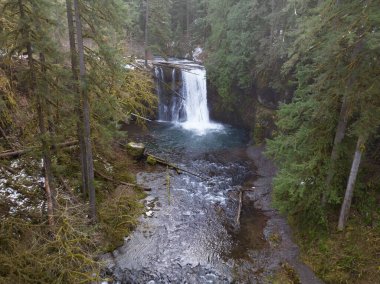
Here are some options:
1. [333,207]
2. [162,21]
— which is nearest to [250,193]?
[333,207]

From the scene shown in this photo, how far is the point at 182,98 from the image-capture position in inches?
1147

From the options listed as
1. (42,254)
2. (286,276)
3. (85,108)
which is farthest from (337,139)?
(42,254)

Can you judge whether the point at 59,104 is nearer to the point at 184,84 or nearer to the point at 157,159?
the point at 157,159

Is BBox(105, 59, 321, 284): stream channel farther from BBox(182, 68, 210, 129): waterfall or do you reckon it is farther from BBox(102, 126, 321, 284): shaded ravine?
BBox(182, 68, 210, 129): waterfall

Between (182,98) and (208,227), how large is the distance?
1741cm

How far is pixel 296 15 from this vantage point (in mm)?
19109

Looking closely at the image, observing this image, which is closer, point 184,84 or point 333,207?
point 333,207

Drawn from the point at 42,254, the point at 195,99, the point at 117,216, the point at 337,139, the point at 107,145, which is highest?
the point at 195,99

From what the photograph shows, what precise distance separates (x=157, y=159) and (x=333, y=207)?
10.7 metres

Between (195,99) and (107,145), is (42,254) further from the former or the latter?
(195,99)

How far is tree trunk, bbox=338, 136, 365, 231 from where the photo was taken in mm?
9778

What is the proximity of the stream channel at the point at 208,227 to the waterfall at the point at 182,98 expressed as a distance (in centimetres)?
675

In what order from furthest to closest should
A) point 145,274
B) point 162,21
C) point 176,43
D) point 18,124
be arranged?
point 176,43 < point 162,21 < point 18,124 < point 145,274

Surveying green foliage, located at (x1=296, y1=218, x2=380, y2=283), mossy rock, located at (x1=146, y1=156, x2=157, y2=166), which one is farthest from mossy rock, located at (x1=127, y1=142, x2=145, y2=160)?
green foliage, located at (x1=296, y1=218, x2=380, y2=283)
